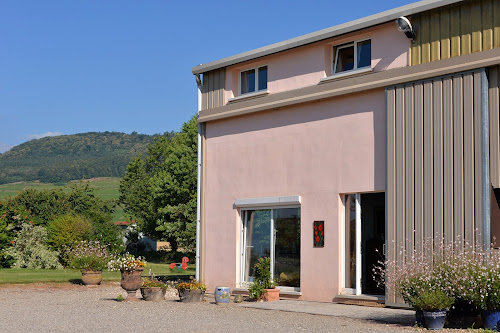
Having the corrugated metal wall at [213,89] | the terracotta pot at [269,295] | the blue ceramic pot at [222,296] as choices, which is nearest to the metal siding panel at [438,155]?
the terracotta pot at [269,295]

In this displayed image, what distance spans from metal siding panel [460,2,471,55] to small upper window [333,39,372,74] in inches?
90.8

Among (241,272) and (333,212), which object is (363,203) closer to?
(333,212)

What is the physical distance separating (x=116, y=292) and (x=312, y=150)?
7.38 meters

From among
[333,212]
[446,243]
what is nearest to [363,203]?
[333,212]

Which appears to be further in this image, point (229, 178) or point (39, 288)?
point (39, 288)

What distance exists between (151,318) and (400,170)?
5.70 m

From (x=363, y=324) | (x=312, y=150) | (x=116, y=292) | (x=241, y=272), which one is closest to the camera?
(x=363, y=324)

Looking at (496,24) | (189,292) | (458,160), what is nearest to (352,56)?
(496,24)

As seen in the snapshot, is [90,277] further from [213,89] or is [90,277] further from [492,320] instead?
[492,320]

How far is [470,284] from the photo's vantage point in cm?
956

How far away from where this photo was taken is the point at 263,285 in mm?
14922

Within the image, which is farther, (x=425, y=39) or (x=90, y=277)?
(x=90, y=277)

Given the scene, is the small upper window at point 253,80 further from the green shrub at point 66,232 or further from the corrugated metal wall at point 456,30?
the green shrub at point 66,232

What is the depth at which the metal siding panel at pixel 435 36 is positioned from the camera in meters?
12.3
